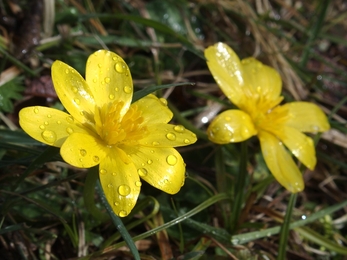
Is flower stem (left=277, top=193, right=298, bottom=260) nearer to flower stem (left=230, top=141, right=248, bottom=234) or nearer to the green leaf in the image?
flower stem (left=230, top=141, right=248, bottom=234)

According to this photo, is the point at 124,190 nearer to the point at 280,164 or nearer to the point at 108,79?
the point at 108,79

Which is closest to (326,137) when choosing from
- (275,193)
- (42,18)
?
(275,193)

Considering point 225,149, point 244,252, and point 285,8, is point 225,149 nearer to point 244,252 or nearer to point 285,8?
point 244,252

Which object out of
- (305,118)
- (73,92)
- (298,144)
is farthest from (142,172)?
(305,118)

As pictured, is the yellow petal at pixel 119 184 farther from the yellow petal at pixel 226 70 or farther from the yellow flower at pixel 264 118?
the yellow petal at pixel 226 70

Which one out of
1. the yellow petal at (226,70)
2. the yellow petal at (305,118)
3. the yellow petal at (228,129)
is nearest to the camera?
the yellow petal at (228,129)

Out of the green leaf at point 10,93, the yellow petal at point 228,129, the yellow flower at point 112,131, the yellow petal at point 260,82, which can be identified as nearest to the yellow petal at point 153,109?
the yellow flower at point 112,131

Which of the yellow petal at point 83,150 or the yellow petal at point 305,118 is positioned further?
the yellow petal at point 305,118
